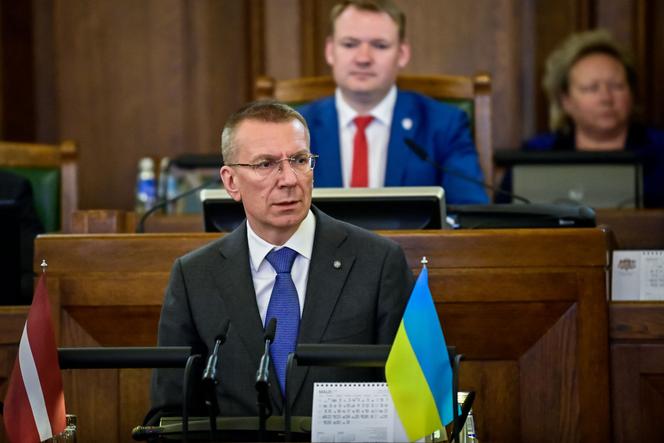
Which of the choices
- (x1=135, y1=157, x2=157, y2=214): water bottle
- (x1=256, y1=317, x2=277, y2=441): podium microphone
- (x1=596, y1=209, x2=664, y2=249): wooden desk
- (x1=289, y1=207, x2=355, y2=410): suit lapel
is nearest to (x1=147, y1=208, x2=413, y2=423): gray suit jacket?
(x1=289, y1=207, x2=355, y2=410): suit lapel

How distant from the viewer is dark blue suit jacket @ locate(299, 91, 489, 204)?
146 inches

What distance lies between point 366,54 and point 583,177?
81 cm

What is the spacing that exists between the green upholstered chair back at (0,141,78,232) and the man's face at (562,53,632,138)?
1987 millimetres

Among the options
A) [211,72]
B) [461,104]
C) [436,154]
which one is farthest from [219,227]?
[211,72]

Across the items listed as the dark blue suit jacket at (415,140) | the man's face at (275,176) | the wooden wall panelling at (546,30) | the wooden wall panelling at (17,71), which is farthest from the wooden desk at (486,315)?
the wooden wall panelling at (546,30)

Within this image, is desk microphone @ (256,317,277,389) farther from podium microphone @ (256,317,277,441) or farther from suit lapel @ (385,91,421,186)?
suit lapel @ (385,91,421,186)

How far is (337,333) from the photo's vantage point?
220 centimetres

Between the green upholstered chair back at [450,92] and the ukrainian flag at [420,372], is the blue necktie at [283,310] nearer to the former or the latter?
the ukrainian flag at [420,372]

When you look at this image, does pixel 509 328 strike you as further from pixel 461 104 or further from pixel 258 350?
pixel 461 104

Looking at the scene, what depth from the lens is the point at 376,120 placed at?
3863 mm

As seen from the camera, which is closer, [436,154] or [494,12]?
[436,154]

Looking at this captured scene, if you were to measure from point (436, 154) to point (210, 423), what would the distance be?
6.86ft

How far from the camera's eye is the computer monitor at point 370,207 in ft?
8.60

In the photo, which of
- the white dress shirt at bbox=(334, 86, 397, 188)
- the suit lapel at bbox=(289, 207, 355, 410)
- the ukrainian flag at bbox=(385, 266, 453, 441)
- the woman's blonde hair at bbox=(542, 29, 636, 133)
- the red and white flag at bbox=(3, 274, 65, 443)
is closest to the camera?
the ukrainian flag at bbox=(385, 266, 453, 441)
